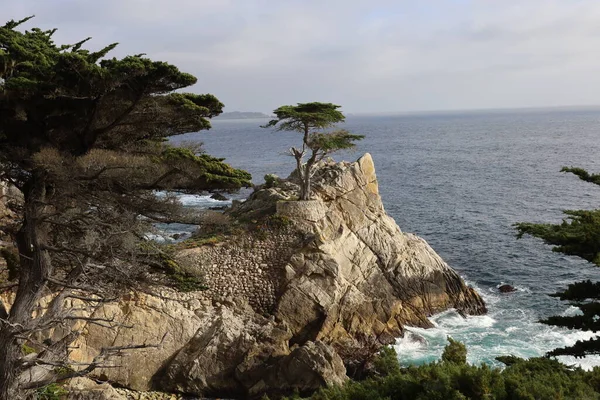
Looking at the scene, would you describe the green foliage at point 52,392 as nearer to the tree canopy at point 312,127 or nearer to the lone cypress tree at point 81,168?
the lone cypress tree at point 81,168

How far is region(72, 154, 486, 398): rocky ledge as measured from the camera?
1530 centimetres

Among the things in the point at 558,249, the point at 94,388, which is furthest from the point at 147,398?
the point at 558,249

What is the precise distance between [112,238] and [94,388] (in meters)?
6.34

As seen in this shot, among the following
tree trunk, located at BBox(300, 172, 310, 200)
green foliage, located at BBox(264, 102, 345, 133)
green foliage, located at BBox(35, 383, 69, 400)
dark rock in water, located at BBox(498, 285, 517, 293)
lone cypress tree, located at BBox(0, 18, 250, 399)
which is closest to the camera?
lone cypress tree, located at BBox(0, 18, 250, 399)

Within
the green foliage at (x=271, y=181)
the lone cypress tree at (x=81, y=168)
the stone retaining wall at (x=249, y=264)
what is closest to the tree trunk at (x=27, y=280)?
the lone cypress tree at (x=81, y=168)

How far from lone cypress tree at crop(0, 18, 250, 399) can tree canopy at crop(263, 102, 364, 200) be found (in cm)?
1157

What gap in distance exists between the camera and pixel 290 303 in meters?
18.5

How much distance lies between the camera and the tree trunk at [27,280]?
8.29 meters

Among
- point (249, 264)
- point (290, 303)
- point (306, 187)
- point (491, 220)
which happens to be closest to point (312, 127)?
point (306, 187)

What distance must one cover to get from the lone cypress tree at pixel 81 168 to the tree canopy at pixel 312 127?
38.0ft

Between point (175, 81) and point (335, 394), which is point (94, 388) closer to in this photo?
point (335, 394)

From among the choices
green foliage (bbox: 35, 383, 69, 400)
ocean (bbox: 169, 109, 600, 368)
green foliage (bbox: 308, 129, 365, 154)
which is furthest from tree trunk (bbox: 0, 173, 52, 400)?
green foliage (bbox: 308, 129, 365, 154)

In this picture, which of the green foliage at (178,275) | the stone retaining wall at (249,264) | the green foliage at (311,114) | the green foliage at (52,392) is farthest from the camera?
the green foliage at (311,114)

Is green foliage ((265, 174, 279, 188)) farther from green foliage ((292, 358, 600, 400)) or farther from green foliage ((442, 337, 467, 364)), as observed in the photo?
green foliage ((292, 358, 600, 400))
